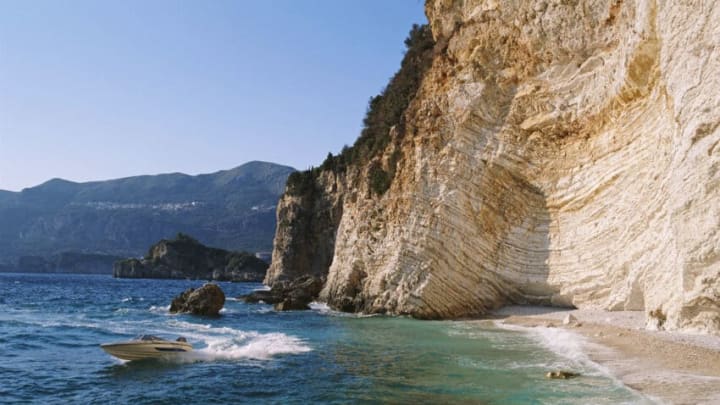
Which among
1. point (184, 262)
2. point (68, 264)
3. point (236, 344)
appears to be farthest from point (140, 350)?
point (68, 264)

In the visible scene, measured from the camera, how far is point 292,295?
34.4m

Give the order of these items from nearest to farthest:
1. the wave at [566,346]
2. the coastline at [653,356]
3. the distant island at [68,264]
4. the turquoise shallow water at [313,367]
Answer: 1. the coastline at [653,356]
2. the turquoise shallow water at [313,367]
3. the wave at [566,346]
4. the distant island at [68,264]

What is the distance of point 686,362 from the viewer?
10664 millimetres

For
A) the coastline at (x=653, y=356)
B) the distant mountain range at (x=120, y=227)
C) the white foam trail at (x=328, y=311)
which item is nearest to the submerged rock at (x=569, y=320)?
the coastline at (x=653, y=356)

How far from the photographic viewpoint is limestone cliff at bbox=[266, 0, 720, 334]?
1312cm

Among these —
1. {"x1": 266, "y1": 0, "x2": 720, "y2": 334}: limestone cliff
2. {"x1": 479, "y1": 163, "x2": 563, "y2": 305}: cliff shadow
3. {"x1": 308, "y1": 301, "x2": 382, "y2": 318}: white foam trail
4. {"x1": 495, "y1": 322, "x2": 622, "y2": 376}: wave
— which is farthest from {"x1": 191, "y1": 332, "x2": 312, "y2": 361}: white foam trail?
{"x1": 479, "y1": 163, "x2": 563, "y2": 305}: cliff shadow

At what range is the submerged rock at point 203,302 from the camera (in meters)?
28.2

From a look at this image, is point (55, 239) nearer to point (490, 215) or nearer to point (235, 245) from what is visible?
point (235, 245)

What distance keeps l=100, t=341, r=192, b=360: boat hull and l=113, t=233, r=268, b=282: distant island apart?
279ft

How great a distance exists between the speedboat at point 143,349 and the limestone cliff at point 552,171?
12037 mm

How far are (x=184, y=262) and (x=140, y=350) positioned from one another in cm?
9424

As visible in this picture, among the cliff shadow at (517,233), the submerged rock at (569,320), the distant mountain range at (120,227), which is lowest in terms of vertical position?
the submerged rock at (569,320)

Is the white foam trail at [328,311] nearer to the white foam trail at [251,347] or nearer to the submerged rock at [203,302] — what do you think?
the submerged rock at [203,302]

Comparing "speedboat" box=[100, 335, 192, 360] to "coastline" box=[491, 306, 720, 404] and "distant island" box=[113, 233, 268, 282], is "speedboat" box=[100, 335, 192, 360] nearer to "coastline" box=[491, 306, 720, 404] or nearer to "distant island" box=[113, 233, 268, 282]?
"coastline" box=[491, 306, 720, 404]
